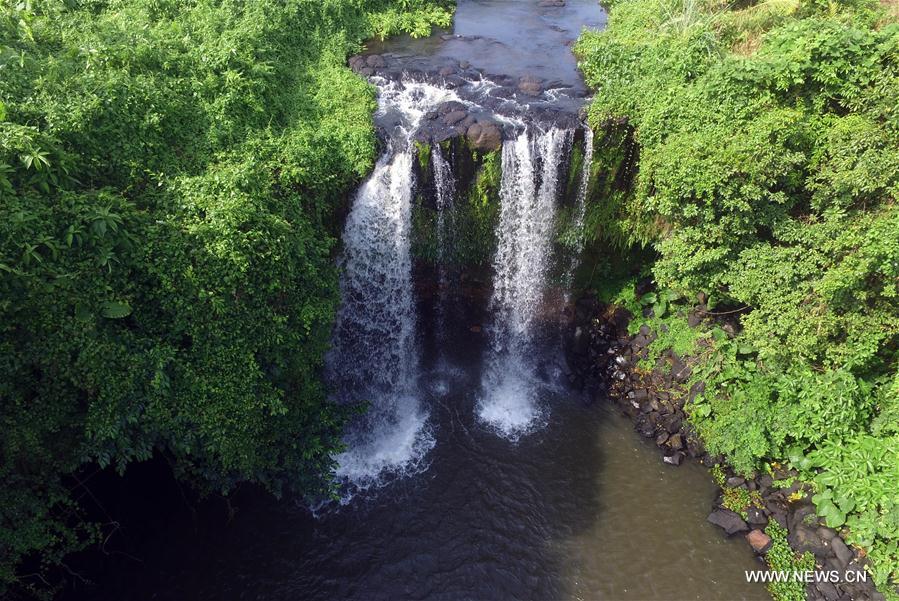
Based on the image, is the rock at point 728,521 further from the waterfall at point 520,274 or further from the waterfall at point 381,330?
the waterfall at point 381,330

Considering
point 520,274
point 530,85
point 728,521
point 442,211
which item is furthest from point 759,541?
point 530,85

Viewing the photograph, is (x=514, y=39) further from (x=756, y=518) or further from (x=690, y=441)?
(x=756, y=518)

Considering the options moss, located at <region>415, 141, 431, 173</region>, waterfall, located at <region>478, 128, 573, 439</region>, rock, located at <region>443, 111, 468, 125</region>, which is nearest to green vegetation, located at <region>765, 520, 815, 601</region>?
waterfall, located at <region>478, 128, 573, 439</region>

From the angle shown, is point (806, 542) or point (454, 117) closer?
point (806, 542)

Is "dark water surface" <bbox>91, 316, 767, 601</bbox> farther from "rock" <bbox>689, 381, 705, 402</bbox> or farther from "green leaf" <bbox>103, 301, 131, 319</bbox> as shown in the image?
"green leaf" <bbox>103, 301, 131, 319</bbox>

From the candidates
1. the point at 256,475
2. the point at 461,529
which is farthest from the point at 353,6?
the point at 461,529

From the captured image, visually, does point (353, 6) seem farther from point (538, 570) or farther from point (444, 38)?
point (538, 570)
